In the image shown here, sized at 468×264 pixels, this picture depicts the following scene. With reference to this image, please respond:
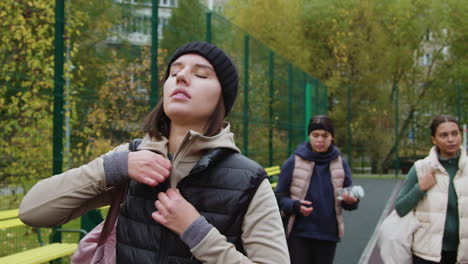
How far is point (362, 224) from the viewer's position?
30.7ft

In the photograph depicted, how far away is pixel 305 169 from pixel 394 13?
21180 millimetres

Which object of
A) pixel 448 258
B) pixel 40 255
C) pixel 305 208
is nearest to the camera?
pixel 40 255

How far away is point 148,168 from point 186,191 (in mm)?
149

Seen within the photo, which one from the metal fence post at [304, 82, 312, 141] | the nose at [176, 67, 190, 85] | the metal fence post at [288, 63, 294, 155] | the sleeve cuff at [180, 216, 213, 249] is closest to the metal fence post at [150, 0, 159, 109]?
the nose at [176, 67, 190, 85]

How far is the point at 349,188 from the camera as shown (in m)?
4.23

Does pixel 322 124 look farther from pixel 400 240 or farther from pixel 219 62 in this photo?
pixel 219 62

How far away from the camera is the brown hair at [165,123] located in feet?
5.36

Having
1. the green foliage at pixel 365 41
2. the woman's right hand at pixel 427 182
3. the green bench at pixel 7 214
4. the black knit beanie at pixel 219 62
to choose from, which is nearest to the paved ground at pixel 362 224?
the woman's right hand at pixel 427 182

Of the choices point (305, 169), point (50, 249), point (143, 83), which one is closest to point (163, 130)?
point (50, 249)

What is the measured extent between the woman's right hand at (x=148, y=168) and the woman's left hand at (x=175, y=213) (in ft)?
0.22

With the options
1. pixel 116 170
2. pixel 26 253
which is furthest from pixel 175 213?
pixel 26 253

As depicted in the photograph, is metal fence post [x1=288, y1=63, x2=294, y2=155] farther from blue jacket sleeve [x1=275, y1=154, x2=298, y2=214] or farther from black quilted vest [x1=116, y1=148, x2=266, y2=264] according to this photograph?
black quilted vest [x1=116, y1=148, x2=266, y2=264]

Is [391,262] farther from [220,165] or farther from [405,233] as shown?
[220,165]

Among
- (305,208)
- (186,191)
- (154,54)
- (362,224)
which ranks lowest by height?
(362,224)
